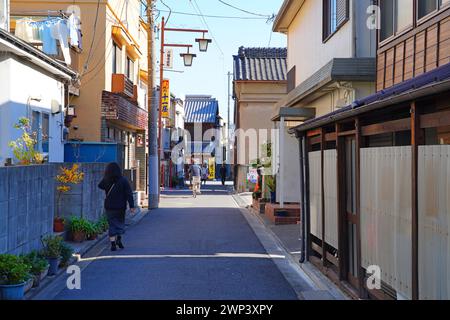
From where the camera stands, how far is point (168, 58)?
96.2 feet

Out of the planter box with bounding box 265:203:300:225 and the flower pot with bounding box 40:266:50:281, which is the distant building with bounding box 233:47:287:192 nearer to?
the planter box with bounding box 265:203:300:225

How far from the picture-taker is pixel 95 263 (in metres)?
10.4

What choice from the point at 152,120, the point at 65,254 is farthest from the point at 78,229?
the point at 152,120

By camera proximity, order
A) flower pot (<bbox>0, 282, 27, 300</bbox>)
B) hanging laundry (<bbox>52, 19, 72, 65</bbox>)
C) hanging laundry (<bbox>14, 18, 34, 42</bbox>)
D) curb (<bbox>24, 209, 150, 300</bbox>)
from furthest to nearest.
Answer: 1. hanging laundry (<bbox>52, 19, 72, 65</bbox>)
2. hanging laundry (<bbox>14, 18, 34, 42</bbox>)
3. curb (<bbox>24, 209, 150, 300</bbox>)
4. flower pot (<bbox>0, 282, 27, 300</bbox>)

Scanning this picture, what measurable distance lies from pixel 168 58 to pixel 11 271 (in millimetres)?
23237

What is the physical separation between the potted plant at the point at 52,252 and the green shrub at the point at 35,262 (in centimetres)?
15

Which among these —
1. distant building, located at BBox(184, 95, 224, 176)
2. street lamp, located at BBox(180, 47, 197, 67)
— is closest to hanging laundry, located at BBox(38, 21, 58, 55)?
street lamp, located at BBox(180, 47, 197, 67)

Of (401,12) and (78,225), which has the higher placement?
(401,12)

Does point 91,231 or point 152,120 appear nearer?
point 91,231

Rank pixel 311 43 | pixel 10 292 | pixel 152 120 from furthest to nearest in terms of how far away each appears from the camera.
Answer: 1. pixel 152 120
2. pixel 311 43
3. pixel 10 292

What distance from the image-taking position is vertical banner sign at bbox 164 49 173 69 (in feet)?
95.5

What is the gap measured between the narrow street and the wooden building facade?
1.14m

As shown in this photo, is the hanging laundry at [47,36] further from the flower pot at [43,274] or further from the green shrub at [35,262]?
the flower pot at [43,274]

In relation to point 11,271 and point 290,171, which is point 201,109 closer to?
point 290,171
